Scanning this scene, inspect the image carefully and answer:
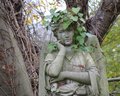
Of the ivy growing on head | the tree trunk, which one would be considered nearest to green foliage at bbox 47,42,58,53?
A: the ivy growing on head

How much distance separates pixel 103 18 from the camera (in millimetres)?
5891

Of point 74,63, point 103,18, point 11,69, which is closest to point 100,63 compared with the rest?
point 74,63

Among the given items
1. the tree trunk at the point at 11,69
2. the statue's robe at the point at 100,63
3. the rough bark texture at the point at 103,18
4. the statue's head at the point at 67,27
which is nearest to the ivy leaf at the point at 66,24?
the statue's head at the point at 67,27

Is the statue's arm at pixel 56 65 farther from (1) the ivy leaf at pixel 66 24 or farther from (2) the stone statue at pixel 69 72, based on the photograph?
(1) the ivy leaf at pixel 66 24

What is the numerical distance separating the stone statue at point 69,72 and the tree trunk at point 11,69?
4.75 feet

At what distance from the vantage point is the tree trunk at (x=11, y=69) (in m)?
4.77

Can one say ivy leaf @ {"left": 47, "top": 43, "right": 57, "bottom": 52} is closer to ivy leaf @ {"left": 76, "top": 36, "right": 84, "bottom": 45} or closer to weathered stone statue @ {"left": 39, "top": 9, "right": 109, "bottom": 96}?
weathered stone statue @ {"left": 39, "top": 9, "right": 109, "bottom": 96}

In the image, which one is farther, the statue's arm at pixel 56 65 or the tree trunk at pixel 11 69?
the tree trunk at pixel 11 69

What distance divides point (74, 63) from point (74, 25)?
12.9 inches

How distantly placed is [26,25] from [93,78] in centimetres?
285

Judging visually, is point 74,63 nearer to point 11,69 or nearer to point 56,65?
point 56,65

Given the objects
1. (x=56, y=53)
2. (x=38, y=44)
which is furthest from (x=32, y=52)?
(x=56, y=53)

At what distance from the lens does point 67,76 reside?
3.29m

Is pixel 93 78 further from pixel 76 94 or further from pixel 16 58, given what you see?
pixel 16 58
